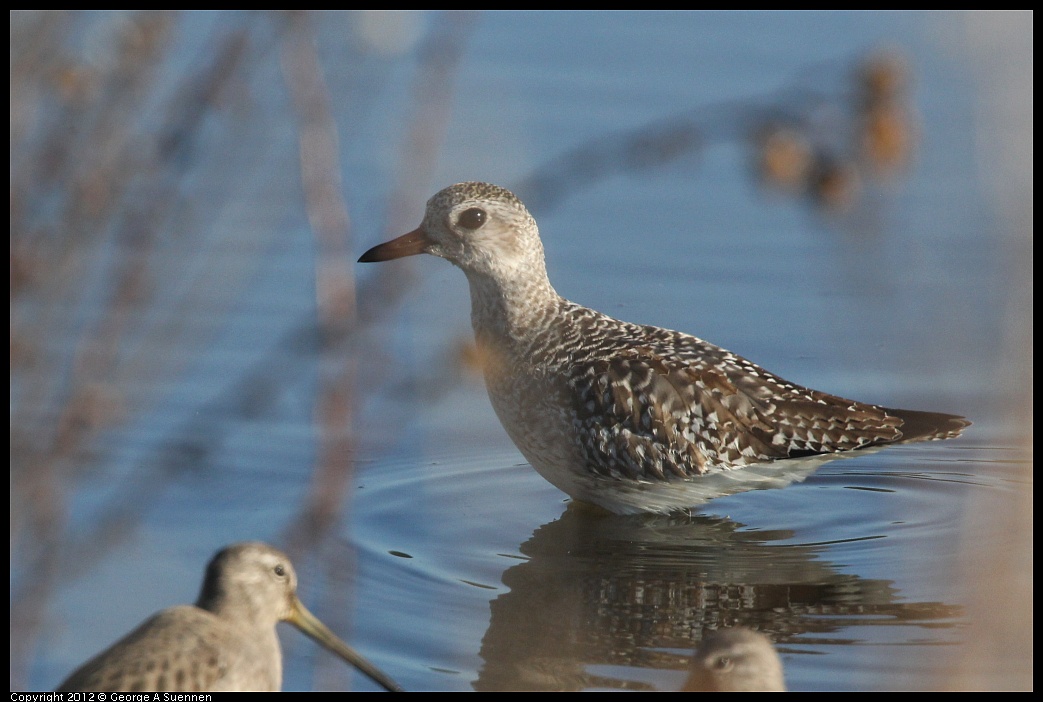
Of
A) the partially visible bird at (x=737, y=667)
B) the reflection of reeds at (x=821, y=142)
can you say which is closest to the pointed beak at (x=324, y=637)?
the partially visible bird at (x=737, y=667)

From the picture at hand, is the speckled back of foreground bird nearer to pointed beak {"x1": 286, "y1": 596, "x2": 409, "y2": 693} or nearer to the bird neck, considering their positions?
the bird neck

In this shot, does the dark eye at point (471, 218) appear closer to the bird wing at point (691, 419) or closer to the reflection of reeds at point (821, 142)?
the bird wing at point (691, 419)

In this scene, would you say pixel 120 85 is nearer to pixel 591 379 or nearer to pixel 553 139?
pixel 591 379

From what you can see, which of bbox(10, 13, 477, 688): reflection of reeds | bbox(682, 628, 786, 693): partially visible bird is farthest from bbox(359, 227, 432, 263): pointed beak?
bbox(682, 628, 786, 693): partially visible bird

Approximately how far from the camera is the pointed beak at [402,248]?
27.8 ft

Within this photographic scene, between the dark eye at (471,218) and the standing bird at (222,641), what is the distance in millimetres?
3232

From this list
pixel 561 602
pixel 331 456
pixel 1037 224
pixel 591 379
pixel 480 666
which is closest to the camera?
pixel 331 456

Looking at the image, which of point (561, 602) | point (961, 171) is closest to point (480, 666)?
point (561, 602)

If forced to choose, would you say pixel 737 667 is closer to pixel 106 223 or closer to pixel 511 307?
pixel 106 223

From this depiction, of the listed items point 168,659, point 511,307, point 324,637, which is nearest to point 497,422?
point 511,307

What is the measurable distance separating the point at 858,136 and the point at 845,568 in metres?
3.84

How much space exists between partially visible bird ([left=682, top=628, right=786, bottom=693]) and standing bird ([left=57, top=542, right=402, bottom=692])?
1.25 metres

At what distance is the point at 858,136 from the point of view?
167 inches

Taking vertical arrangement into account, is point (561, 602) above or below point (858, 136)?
below
